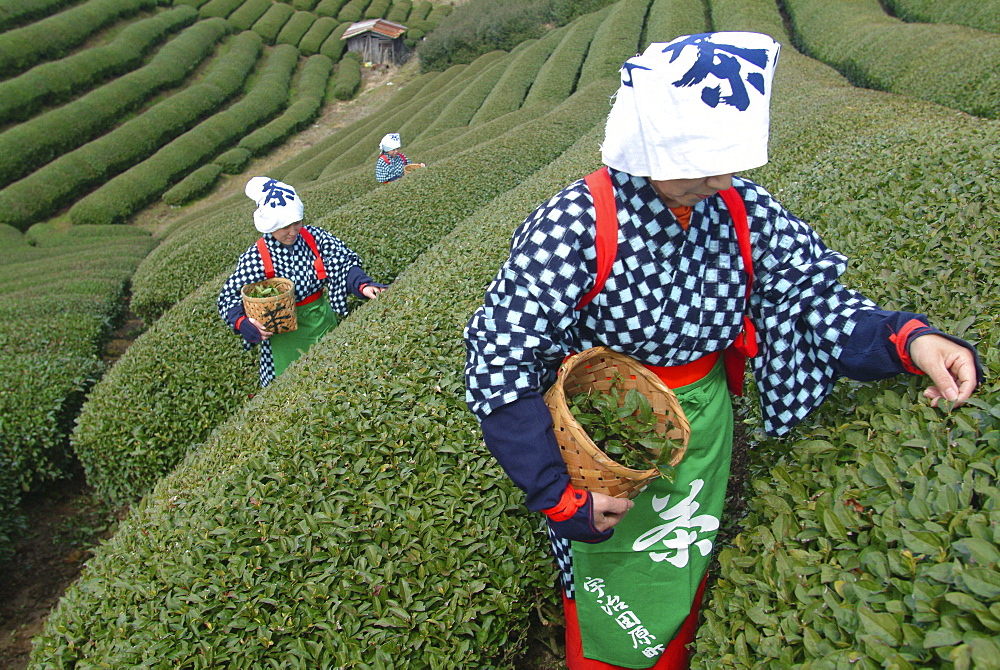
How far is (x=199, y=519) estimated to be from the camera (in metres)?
2.58

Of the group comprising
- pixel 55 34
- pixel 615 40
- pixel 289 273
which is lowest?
pixel 615 40

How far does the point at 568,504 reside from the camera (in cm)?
148

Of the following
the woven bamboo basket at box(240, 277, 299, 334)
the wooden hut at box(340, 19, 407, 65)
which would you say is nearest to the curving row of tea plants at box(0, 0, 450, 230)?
the wooden hut at box(340, 19, 407, 65)

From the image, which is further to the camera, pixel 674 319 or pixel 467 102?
pixel 467 102

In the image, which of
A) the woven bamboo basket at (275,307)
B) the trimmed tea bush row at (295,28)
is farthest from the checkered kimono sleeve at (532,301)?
the trimmed tea bush row at (295,28)

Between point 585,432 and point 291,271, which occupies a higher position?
point 585,432

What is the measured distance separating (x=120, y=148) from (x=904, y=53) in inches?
962

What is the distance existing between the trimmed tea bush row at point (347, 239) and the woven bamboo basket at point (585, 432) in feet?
15.4

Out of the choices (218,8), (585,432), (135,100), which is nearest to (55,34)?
(135,100)

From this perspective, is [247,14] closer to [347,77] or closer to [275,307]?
[347,77]

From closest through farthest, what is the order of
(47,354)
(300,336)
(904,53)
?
(300,336)
(47,354)
(904,53)

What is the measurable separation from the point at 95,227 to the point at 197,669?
20.3 metres

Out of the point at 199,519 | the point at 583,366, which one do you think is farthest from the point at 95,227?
the point at 583,366

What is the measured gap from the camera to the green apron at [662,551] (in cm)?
176
